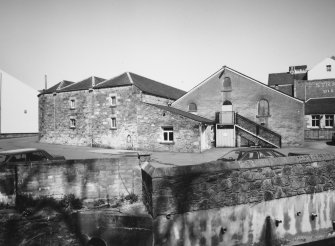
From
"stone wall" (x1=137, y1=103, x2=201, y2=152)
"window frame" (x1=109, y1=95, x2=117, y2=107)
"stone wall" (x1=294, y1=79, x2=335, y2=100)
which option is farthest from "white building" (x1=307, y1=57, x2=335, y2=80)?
"window frame" (x1=109, y1=95, x2=117, y2=107)

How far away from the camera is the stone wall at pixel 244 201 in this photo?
19.0 feet

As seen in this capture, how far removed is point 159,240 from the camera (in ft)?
19.0

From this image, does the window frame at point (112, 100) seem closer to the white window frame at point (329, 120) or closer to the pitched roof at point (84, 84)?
the pitched roof at point (84, 84)

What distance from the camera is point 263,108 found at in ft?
79.3

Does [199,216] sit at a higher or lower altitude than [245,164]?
lower

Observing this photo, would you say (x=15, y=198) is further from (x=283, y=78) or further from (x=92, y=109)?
(x=283, y=78)

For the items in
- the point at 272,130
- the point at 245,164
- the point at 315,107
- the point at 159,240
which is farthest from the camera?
the point at 315,107

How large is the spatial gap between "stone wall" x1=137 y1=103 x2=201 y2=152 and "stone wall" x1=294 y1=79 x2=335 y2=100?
1137 inches

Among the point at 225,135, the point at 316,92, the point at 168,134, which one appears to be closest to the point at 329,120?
the point at 316,92

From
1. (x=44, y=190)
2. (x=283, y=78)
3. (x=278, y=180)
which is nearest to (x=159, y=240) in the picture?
(x=278, y=180)

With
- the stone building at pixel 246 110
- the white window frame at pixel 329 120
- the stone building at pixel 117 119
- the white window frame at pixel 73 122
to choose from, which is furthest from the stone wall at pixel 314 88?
the white window frame at pixel 73 122

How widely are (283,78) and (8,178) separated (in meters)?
48.1

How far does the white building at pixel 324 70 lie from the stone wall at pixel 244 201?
40.6 meters

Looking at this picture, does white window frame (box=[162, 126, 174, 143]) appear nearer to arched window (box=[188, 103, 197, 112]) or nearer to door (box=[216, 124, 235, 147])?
door (box=[216, 124, 235, 147])
